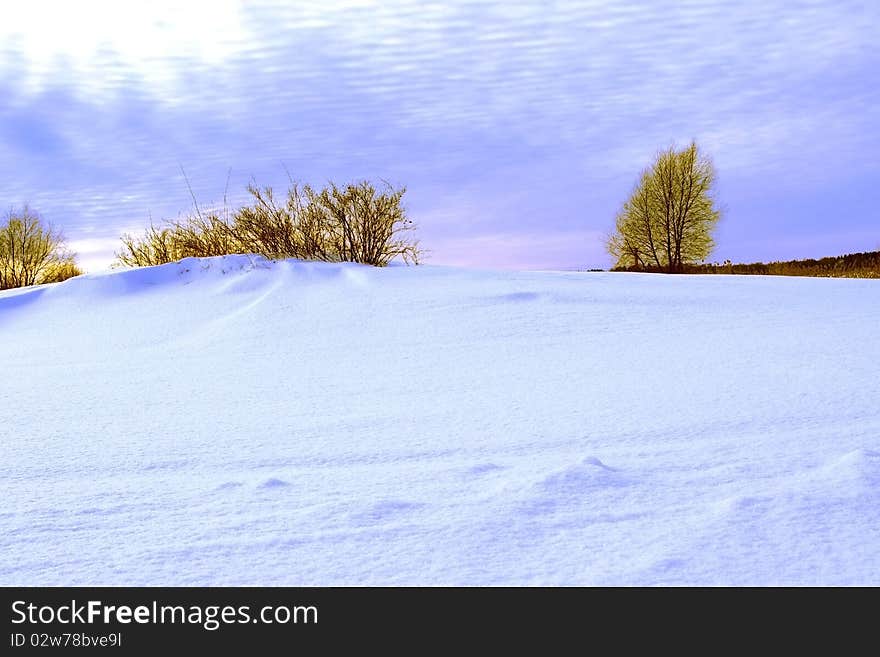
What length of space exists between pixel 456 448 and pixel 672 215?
1926 cm

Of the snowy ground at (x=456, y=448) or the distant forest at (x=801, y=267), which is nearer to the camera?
the snowy ground at (x=456, y=448)

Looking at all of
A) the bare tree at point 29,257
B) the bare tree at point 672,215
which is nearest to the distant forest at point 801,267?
the bare tree at point 672,215

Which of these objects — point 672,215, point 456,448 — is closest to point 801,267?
A: point 672,215

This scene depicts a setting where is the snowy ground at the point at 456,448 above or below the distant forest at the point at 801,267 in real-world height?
below

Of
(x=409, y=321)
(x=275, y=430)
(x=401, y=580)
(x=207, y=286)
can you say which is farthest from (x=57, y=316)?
(x=401, y=580)

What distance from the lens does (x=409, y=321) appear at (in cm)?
440

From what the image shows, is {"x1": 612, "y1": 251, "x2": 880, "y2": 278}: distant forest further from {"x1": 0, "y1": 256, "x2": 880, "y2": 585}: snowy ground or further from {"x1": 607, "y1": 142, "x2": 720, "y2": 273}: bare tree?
{"x1": 0, "y1": 256, "x2": 880, "y2": 585}: snowy ground

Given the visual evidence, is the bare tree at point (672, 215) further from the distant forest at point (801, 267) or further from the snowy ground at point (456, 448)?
the snowy ground at point (456, 448)

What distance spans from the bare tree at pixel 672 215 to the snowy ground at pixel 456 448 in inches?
624

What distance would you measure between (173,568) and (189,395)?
175 cm

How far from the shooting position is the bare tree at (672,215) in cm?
1980

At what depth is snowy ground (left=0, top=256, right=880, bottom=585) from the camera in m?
1.37
